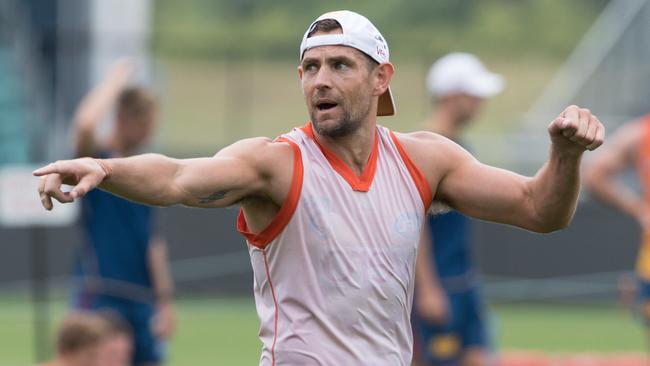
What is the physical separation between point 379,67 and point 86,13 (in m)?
18.7

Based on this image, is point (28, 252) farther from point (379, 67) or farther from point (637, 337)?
point (379, 67)

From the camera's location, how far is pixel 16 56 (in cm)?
2492

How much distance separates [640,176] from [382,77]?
4.92m

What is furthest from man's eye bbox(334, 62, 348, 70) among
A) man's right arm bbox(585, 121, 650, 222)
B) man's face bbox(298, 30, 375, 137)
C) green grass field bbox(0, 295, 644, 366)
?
green grass field bbox(0, 295, 644, 366)

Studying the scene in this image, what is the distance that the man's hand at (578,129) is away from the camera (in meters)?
5.35

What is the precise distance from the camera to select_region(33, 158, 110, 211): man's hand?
461cm

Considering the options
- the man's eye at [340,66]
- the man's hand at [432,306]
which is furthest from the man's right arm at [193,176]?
the man's hand at [432,306]

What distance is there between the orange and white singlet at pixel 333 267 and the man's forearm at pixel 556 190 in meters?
0.55

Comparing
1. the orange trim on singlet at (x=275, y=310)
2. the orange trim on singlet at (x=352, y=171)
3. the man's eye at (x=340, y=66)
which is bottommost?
the orange trim on singlet at (x=275, y=310)

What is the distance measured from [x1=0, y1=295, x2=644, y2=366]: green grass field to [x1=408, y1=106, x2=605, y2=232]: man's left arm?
25.6 ft

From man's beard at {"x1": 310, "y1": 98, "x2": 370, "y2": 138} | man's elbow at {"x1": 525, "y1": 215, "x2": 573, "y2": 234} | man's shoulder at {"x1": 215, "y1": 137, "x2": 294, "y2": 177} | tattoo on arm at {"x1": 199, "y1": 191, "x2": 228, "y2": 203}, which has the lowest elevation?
man's elbow at {"x1": 525, "y1": 215, "x2": 573, "y2": 234}

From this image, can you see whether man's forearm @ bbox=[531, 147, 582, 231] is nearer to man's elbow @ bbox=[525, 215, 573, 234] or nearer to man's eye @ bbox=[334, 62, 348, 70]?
man's elbow @ bbox=[525, 215, 573, 234]

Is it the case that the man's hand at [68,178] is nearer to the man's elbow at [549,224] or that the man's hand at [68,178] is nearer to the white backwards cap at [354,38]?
the white backwards cap at [354,38]

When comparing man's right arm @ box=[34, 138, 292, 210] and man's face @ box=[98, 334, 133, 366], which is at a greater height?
man's right arm @ box=[34, 138, 292, 210]
